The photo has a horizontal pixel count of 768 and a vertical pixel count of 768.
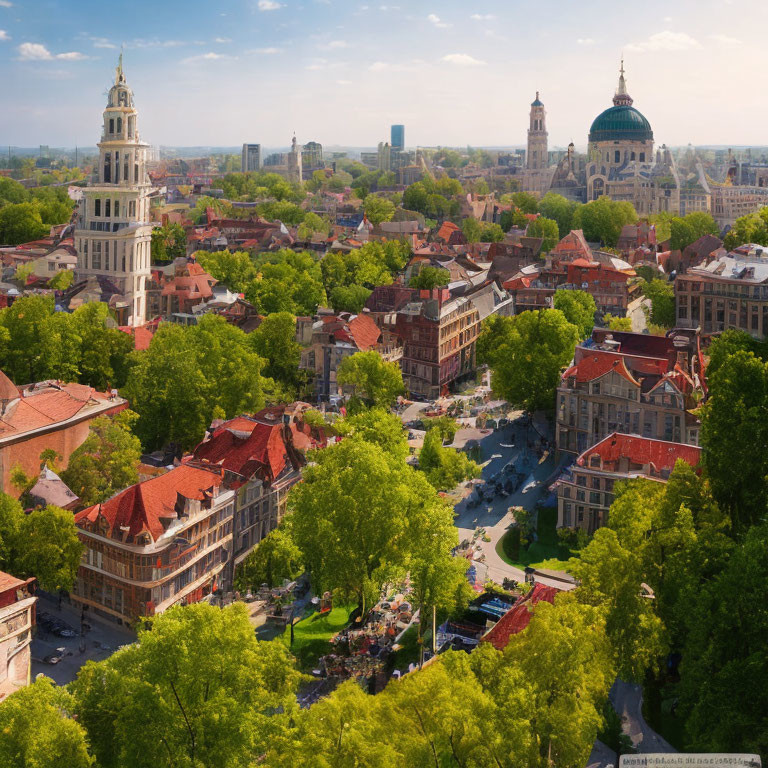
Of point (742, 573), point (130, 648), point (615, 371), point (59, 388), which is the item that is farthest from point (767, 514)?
point (59, 388)

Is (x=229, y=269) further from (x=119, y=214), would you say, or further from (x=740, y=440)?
(x=740, y=440)

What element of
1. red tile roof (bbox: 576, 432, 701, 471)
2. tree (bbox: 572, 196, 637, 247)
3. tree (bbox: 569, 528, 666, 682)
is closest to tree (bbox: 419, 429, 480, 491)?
red tile roof (bbox: 576, 432, 701, 471)

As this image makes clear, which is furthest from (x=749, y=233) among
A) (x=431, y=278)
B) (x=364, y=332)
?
(x=364, y=332)

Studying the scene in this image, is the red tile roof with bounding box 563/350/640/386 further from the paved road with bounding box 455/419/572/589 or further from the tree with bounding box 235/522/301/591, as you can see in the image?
the tree with bounding box 235/522/301/591

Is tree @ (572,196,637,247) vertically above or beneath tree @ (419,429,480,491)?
above

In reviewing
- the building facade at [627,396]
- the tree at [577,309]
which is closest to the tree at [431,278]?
the tree at [577,309]

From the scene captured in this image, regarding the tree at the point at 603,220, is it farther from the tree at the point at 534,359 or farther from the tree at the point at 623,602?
the tree at the point at 623,602
